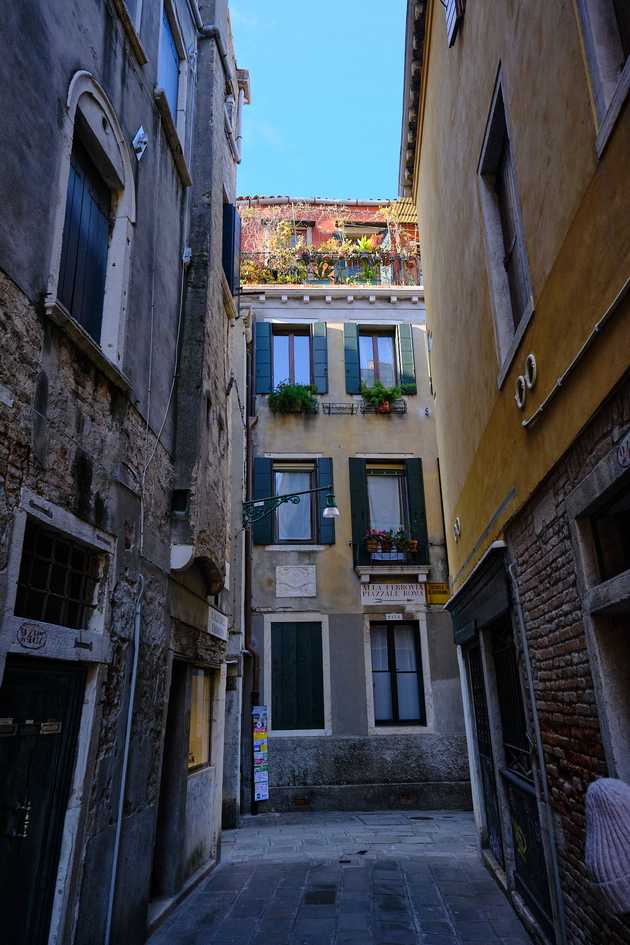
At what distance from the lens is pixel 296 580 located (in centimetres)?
1274

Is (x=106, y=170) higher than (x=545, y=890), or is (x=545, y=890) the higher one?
(x=106, y=170)

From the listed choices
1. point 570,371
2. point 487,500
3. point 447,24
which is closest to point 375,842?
point 487,500

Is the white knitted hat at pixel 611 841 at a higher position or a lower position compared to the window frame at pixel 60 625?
lower

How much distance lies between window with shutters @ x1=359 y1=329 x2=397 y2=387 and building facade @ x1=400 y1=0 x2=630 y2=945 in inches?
290

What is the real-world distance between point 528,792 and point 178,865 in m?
3.35

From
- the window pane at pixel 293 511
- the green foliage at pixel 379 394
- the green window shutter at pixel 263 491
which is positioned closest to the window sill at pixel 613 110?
the green window shutter at pixel 263 491

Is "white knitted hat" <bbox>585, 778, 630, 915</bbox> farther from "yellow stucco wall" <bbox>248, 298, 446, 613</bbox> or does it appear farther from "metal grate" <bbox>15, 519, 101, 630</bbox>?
"yellow stucco wall" <bbox>248, 298, 446, 613</bbox>

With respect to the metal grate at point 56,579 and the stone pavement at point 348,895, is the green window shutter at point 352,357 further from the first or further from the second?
the metal grate at point 56,579

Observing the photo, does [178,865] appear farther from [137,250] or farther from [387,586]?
[387,586]

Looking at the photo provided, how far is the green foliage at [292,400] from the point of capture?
13742mm

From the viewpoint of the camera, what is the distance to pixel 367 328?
14859 mm

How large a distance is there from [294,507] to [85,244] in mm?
9016

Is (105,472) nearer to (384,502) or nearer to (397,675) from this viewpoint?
(397,675)

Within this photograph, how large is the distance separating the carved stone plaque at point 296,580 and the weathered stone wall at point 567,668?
8.32m
